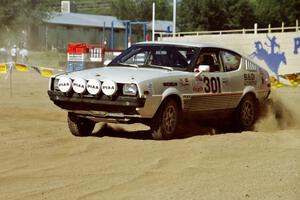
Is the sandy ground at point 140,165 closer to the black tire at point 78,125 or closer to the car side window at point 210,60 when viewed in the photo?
the black tire at point 78,125

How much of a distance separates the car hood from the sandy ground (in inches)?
34.8

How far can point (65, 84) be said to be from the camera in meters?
9.52

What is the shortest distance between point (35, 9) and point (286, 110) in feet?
160

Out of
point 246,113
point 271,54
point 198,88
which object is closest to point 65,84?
point 198,88

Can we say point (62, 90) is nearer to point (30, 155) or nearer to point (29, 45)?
point (30, 155)

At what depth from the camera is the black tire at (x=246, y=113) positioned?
448 inches

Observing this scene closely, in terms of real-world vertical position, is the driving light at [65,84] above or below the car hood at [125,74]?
below

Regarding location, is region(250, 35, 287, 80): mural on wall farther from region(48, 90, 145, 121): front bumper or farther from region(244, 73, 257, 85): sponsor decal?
region(48, 90, 145, 121): front bumper

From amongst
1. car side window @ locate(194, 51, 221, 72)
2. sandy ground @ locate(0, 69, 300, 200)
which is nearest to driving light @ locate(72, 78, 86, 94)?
sandy ground @ locate(0, 69, 300, 200)

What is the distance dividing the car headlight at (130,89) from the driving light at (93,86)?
0.37 metres

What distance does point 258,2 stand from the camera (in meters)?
63.6

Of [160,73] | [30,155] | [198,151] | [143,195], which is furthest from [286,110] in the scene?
[143,195]

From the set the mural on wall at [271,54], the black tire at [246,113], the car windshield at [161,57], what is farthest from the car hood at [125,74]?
the mural on wall at [271,54]

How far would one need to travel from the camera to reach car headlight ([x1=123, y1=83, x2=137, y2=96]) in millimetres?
9086
